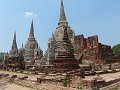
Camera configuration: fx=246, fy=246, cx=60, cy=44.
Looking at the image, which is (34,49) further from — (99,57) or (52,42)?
(99,57)

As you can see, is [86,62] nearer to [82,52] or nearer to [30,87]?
[82,52]

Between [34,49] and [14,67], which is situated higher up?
[34,49]

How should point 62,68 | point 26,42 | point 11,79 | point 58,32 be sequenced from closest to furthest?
1. point 11,79
2. point 62,68
3. point 58,32
4. point 26,42

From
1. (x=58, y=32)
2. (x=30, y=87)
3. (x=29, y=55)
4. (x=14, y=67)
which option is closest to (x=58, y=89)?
(x=30, y=87)

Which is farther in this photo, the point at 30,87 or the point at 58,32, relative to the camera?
the point at 58,32

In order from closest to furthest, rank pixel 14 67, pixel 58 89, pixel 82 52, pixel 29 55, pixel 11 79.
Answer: pixel 58 89
pixel 11 79
pixel 14 67
pixel 82 52
pixel 29 55

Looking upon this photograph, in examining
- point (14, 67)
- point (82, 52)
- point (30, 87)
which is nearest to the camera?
point (30, 87)

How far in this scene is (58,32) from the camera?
47.8 meters

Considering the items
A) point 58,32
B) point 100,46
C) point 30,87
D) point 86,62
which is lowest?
point 30,87

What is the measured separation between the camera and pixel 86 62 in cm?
4222

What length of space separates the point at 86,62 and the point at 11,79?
23.4 metres

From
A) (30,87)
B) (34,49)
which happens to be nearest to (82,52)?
(34,49)

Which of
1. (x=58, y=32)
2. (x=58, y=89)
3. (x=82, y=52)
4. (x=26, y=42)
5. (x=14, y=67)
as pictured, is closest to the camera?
(x=58, y=89)

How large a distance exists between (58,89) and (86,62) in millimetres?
29397
